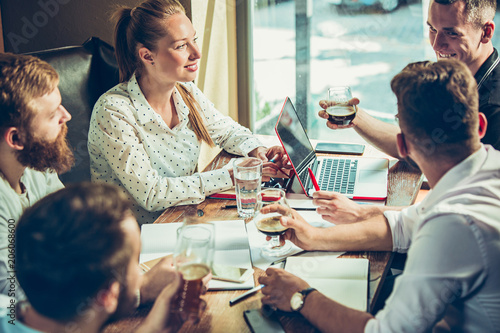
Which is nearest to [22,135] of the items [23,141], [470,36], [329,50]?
A: [23,141]

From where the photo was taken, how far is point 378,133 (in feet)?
7.06

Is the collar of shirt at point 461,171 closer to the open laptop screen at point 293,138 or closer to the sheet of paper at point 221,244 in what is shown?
the sheet of paper at point 221,244

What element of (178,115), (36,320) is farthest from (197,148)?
(36,320)

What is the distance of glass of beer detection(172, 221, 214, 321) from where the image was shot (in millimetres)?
1083

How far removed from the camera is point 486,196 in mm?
1086

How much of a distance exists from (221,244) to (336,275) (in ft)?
1.20

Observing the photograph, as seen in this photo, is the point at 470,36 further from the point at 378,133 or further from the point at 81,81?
the point at 81,81

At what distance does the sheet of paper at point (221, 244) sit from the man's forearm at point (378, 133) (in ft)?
2.68

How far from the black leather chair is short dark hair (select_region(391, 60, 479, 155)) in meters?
1.60

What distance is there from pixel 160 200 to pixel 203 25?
1.34 metres

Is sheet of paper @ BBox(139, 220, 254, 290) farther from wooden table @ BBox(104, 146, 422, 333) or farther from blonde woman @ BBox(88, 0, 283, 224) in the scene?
blonde woman @ BBox(88, 0, 283, 224)

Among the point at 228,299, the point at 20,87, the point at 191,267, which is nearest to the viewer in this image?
the point at 191,267

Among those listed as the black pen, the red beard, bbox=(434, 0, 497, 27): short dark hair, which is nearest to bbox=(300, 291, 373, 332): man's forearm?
the black pen

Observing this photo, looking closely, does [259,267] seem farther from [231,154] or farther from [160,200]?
[231,154]
